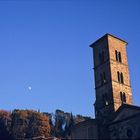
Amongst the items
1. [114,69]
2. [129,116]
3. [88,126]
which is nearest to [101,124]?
[88,126]

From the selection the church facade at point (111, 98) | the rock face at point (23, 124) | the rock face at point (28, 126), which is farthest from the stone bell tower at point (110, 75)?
the rock face at point (23, 124)

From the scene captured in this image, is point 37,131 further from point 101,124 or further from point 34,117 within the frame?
point 101,124

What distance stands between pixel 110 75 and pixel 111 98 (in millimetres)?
3273

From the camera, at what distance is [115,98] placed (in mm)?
44312

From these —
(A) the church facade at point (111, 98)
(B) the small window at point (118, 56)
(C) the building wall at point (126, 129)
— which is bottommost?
(C) the building wall at point (126, 129)

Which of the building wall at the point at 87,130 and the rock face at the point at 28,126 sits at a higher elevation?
the rock face at the point at 28,126

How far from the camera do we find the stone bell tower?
4478 centimetres

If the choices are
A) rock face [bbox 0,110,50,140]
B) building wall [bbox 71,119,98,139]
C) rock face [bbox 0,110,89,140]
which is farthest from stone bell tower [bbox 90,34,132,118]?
rock face [bbox 0,110,50,140]

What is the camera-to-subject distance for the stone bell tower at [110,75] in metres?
44.8

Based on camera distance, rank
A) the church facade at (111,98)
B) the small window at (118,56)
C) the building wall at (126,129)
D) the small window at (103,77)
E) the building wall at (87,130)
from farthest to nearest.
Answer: the small window at (118,56), the small window at (103,77), the building wall at (87,130), the church facade at (111,98), the building wall at (126,129)

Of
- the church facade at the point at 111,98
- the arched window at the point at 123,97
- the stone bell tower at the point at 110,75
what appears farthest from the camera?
the arched window at the point at 123,97

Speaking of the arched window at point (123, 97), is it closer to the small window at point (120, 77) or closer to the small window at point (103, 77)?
the small window at point (120, 77)

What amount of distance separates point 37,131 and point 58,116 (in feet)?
46.8

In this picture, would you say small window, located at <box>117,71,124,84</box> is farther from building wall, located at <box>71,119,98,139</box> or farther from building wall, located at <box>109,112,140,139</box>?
building wall, located at <box>109,112,140,139</box>
